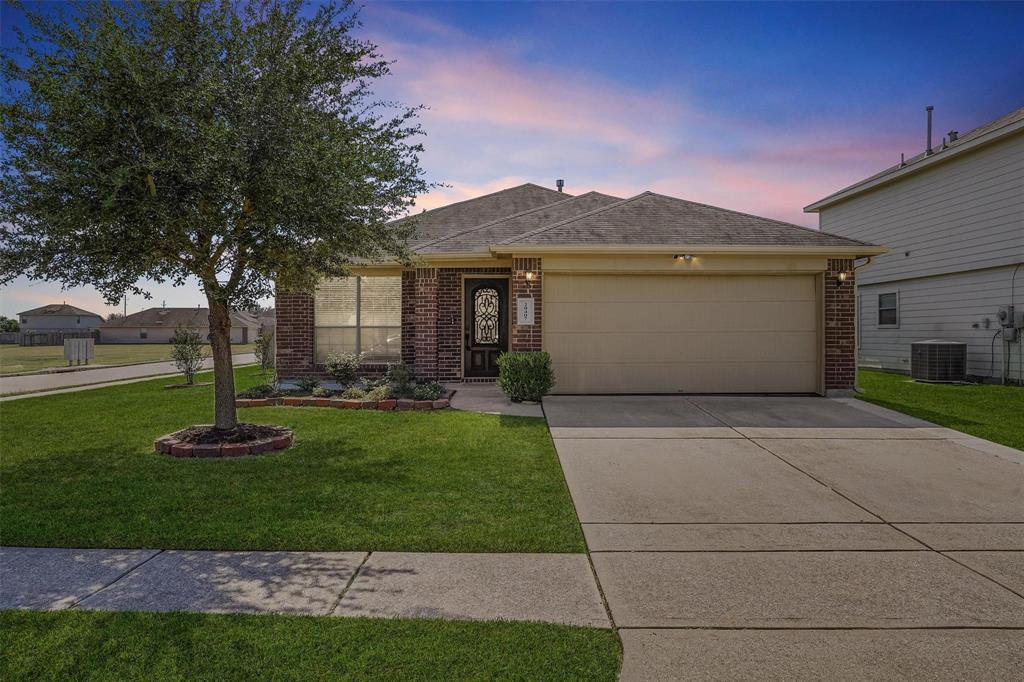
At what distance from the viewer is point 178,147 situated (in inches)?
209

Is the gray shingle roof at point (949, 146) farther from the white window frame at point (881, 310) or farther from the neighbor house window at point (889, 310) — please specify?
the neighbor house window at point (889, 310)

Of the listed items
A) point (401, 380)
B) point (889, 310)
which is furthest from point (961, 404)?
point (401, 380)

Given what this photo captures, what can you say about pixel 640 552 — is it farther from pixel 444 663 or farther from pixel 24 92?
pixel 24 92

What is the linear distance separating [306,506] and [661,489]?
314cm

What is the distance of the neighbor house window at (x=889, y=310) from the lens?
1681 cm

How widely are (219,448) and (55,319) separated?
91483mm

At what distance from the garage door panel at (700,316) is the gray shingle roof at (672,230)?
3.86 ft

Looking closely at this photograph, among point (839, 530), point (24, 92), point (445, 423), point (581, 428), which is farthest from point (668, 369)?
A: point (24, 92)

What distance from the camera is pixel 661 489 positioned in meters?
5.13

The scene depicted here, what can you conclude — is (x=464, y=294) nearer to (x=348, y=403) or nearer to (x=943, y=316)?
(x=348, y=403)

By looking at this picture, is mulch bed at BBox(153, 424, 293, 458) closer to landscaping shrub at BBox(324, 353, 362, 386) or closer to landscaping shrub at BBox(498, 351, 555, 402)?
landscaping shrub at BBox(324, 353, 362, 386)

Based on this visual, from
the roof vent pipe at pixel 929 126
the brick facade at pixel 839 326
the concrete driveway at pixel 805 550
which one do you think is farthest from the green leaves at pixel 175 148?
the roof vent pipe at pixel 929 126

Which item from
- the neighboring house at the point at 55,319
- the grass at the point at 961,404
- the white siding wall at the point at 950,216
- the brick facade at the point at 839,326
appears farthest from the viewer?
the neighboring house at the point at 55,319

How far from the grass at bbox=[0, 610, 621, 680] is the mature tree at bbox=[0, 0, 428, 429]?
3.71 metres
